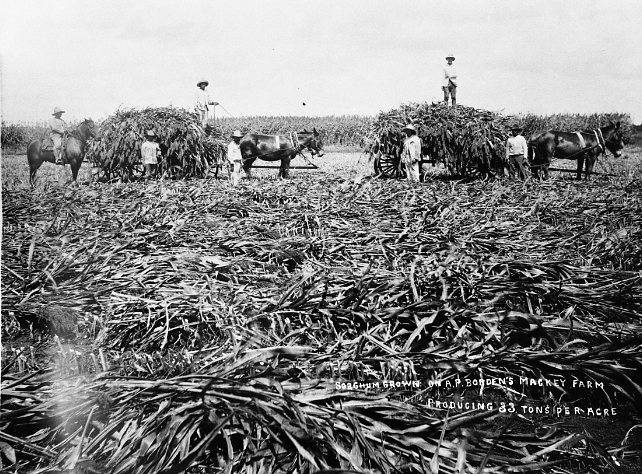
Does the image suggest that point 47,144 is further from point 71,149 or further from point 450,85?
point 450,85

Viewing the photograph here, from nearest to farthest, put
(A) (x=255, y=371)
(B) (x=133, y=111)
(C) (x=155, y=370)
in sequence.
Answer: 1. (A) (x=255, y=371)
2. (C) (x=155, y=370)
3. (B) (x=133, y=111)

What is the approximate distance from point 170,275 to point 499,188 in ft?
20.4

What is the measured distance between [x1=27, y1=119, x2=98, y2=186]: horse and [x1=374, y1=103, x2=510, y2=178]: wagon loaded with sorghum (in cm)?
672

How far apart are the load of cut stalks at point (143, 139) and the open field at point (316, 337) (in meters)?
5.07

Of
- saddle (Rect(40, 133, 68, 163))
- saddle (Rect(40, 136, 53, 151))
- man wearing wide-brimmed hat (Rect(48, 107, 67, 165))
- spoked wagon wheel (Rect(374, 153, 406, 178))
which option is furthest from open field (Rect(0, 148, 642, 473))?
saddle (Rect(40, 136, 53, 151))

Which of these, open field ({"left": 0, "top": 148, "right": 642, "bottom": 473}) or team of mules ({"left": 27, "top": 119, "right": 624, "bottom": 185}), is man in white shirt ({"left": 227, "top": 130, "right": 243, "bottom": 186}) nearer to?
team of mules ({"left": 27, "top": 119, "right": 624, "bottom": 185})

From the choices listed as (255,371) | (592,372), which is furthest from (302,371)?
(592,372)

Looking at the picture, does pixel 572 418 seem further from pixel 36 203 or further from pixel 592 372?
pixel 36 203

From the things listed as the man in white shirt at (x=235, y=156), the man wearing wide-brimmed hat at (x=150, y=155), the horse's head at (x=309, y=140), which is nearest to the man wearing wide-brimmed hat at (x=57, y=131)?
the man wearing wide-brimmed hat at (x=150, y=155)

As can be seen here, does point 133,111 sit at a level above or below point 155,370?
above

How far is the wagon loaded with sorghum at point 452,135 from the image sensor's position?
32.8ft

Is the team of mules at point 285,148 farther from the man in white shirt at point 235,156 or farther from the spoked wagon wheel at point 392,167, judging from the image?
the man in white shirt at point 235,156

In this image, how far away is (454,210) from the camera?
5.48m

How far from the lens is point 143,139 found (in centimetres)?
1018
